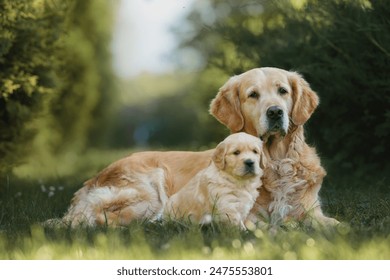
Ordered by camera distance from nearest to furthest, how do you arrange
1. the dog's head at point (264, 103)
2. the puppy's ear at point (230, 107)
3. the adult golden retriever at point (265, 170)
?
the dog's head at point (264, 103)
the adult golden retriever at point (265, 170)
the puppy's ear at point (230, 107)

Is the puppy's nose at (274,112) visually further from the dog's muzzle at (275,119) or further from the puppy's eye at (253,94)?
the puppy's eye at (253,94)

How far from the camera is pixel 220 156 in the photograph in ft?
14.7

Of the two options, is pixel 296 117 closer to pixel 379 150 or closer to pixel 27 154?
pixel 379 150

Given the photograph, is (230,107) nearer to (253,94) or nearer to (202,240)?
(253,94)

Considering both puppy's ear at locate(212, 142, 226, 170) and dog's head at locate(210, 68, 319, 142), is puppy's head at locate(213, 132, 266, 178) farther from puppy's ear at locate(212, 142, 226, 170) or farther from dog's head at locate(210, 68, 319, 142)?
dog's head at locate(210, 68, 319, 142)

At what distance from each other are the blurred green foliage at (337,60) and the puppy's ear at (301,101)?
1.72m

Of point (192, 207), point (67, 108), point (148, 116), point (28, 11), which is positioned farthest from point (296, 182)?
point (148, 116)

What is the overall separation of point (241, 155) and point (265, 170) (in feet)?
1.43

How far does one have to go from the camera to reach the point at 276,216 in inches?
187

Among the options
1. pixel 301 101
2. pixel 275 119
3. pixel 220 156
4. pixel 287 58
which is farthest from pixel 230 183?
pixel 287 58

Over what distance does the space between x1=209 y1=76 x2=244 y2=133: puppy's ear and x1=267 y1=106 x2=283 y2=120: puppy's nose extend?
12.6 inches

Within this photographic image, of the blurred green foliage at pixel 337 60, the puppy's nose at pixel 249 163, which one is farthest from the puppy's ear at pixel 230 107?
the blurred green foliage at pixel 337 60

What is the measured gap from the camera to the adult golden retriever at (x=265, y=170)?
462 cm
